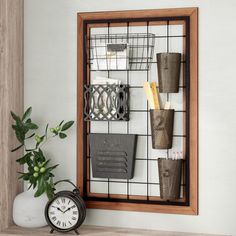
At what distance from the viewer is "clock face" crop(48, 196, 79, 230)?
2.59 m

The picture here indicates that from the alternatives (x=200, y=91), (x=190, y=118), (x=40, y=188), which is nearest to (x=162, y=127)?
(x=190, y=118)

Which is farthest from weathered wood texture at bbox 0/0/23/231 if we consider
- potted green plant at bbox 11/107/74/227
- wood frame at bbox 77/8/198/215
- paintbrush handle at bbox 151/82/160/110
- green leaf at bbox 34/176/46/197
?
paintbrush handle at bbox 151/82/160/110

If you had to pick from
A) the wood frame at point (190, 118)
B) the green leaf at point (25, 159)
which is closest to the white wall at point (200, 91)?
the wood frame at point (190, 118)

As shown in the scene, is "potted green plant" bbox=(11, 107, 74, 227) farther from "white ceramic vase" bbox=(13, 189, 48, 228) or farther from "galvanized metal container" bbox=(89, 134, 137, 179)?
"galvanized metal container" bbox=(89, 134, 137, 179)

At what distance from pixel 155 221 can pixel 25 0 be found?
1.30 meters

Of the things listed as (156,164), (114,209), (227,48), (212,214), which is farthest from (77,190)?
(227,48)

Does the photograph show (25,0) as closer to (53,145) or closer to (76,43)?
(76,43)

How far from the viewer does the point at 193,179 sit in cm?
259

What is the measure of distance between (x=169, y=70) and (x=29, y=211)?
37.9 inches

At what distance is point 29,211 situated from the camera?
269 cm

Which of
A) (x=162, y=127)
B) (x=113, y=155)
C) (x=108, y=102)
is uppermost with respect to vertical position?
(x=108, y=102)

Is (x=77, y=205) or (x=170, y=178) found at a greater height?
(x=170, y=178)

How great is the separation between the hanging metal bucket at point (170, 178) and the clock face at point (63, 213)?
16.6 inches

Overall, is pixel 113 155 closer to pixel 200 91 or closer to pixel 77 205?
pixel 77 205
